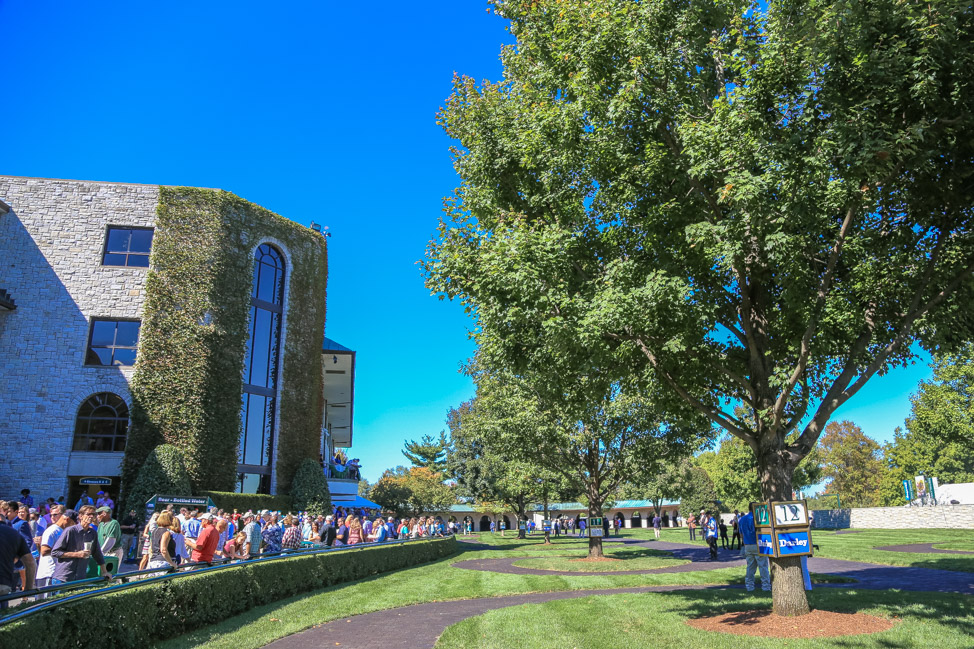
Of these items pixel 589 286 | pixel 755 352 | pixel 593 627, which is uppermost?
pixel 589 286

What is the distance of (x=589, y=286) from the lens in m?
10.5

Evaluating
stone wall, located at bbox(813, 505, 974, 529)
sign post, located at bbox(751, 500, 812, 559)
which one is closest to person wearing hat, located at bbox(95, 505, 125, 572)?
sign post, located at bbox(751, 500, 812, 559)

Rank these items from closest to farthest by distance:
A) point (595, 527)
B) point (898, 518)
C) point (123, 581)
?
point (123, 581) → point (595, 527) → point (898, 518)

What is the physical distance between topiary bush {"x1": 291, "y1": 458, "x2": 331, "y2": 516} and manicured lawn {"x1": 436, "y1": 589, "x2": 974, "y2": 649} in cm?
1997

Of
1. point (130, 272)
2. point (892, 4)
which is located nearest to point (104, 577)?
point (892, 4)

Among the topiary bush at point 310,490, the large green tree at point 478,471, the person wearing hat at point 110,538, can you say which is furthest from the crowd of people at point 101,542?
the large green tree at point 478,471

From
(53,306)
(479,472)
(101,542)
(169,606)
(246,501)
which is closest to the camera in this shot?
(169,606)

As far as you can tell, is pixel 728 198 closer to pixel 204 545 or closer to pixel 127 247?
pixel 204 545

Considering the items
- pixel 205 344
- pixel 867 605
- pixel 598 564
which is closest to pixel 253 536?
pixel 598 564

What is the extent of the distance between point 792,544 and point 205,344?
2490cm

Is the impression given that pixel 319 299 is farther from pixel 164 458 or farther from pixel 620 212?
pixel 620 212

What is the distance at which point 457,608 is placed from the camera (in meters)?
12.5

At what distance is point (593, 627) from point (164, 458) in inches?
816

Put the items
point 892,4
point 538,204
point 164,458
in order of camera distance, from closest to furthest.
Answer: point 892,4
point 538,204
point 164,458
